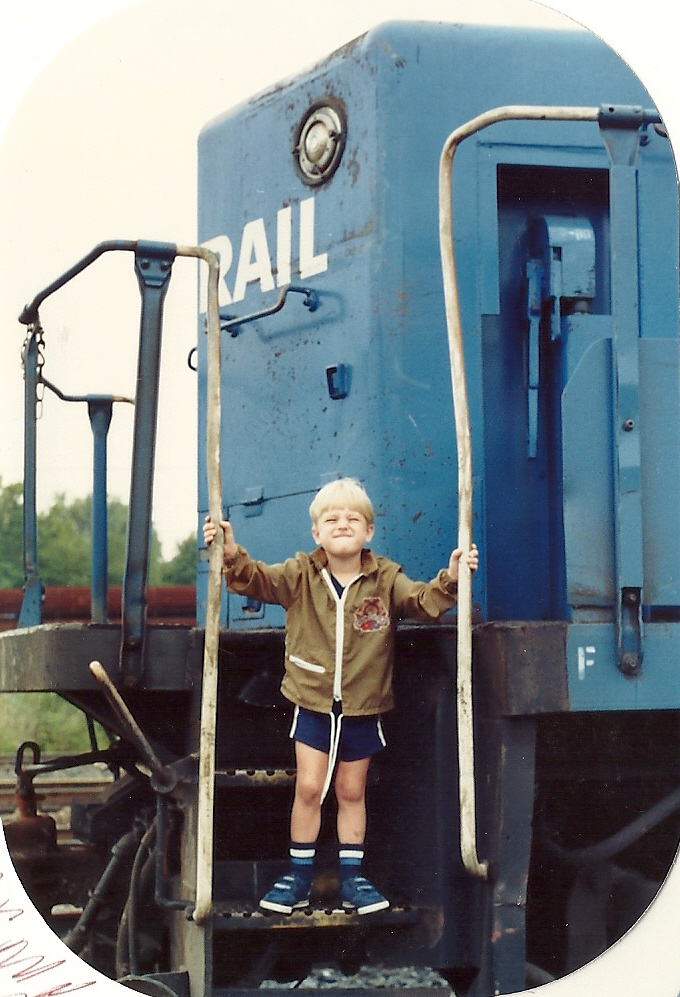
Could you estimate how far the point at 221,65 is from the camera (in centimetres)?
310

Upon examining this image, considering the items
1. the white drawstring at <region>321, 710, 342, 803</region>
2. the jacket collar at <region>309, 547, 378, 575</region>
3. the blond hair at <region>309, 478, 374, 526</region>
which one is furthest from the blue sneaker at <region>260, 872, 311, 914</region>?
the blond hair at <region>309, 478, 374, 526</region>

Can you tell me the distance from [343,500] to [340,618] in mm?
268

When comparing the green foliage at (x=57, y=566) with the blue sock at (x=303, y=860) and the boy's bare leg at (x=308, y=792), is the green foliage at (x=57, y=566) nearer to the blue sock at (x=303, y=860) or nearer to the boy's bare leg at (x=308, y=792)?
the boy's bare leg at (x=308, y=792)

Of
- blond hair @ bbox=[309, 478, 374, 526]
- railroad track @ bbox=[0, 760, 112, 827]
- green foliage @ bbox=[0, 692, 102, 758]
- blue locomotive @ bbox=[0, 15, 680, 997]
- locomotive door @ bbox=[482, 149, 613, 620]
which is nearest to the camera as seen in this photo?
blue locomotive @ bbox=[0, 15, 680, 997]

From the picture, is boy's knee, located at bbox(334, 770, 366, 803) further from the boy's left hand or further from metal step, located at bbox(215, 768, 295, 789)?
the boy's left hand

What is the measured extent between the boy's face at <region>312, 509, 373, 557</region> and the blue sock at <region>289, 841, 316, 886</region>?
645 millimetres

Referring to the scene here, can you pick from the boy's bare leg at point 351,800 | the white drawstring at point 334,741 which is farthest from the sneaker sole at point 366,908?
the white drawstring at point 334,741

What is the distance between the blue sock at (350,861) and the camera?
2568 mm

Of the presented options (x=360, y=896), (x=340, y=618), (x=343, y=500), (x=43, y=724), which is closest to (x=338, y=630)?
(x=340, y=618)

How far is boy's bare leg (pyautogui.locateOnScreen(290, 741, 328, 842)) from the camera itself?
8.48 feet

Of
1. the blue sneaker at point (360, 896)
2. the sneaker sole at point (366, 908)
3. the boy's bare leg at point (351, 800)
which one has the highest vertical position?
the boy's bare leg at point (351, 800)

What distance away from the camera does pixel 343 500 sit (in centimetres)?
264

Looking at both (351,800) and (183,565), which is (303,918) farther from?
(183,565)

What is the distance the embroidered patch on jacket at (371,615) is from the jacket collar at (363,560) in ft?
0.21
